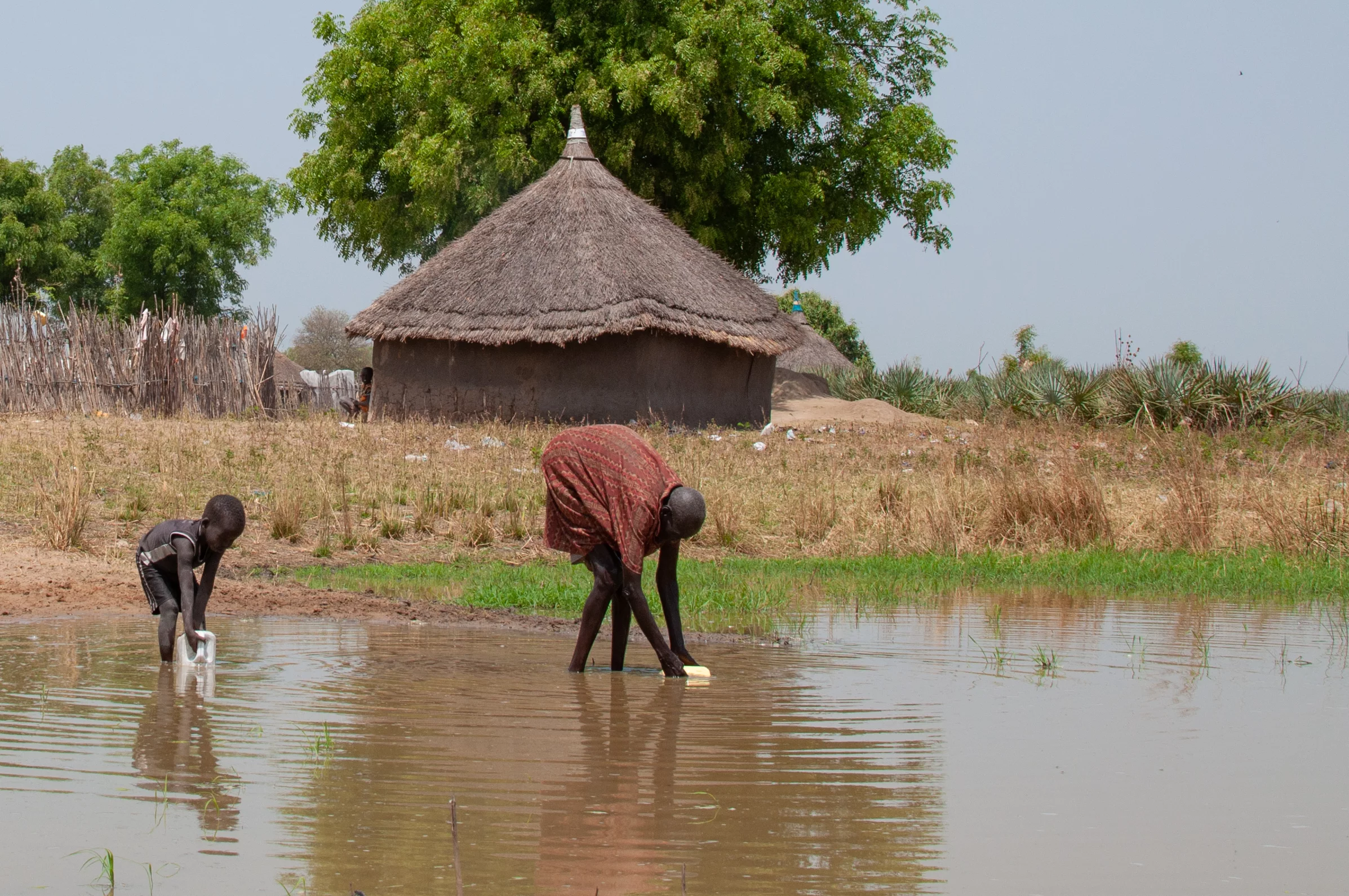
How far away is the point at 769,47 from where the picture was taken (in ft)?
79.7

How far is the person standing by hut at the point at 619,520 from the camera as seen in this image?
580cm

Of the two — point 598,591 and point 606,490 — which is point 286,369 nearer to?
point 598,591

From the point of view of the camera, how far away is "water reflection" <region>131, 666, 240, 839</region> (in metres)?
3.90

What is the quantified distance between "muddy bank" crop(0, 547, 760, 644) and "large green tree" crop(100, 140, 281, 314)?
3435cm

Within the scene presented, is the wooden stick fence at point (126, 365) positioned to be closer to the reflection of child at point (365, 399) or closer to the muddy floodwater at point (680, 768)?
the reflection of child at point (365, 399)

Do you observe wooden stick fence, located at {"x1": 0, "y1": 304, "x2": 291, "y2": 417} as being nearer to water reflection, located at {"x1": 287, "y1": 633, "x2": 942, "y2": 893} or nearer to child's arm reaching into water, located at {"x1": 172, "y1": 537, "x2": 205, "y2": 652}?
child's arm reaching into water, located at {"x1": 172, "y1": 537, "x2": 205, "y2": 652}

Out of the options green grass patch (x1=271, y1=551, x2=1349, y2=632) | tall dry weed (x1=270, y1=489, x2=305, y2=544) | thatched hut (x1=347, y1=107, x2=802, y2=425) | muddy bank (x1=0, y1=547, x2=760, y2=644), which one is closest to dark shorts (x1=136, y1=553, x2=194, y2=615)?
muddy bank (x1=0, y1=547, x2=760, y2=644)

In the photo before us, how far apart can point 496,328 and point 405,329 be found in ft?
5.08

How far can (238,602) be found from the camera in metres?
8.62

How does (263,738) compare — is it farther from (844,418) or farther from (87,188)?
(87,188)

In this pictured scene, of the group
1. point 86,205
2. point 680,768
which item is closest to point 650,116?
point 680,768

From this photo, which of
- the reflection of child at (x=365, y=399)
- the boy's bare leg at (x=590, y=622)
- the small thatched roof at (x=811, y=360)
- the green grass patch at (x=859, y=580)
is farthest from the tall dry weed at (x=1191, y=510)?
→ the small thatched roof at (x=811, y=360)

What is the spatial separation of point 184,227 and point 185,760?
41098 millimetres

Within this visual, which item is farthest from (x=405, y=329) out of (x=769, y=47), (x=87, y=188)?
(x=87, y=188)
